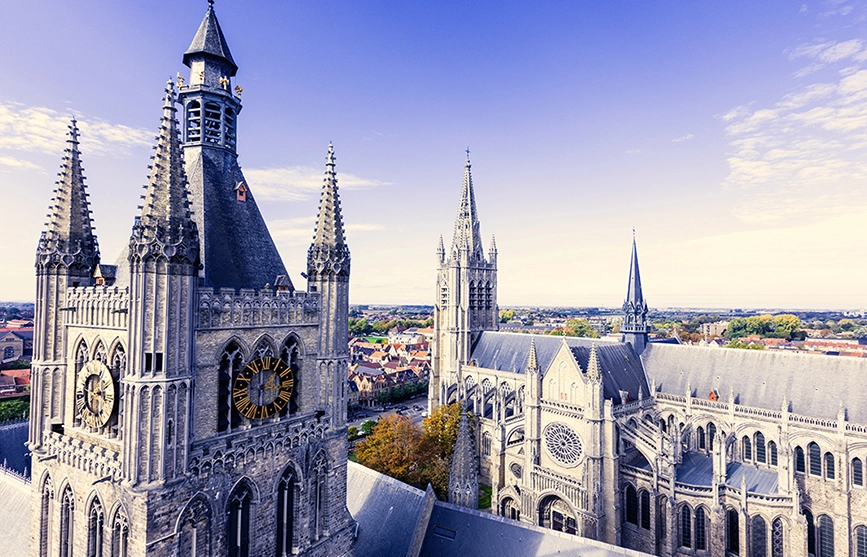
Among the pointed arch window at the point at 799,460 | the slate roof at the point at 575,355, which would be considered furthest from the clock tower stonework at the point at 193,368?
the pointed arch window at the point at 799,460

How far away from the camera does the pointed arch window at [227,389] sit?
1459 centimetres

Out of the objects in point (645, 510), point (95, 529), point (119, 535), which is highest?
point (119, 535)

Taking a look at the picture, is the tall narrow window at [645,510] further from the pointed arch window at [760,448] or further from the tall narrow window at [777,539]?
the pointed arch window at [760,448]

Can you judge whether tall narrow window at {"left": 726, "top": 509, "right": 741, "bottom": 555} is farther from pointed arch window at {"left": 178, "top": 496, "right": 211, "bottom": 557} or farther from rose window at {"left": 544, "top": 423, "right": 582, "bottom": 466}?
pointed arch window at {"left": 178, "top": 496, "right": 211, "bottom": 557}

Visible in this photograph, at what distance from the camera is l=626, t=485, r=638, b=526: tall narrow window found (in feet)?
124

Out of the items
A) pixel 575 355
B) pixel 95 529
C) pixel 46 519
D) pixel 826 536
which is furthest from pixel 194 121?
pixel 826 536

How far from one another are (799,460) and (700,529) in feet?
34.3

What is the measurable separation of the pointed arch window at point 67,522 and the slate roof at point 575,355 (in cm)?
3485

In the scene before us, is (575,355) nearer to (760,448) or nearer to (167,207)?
(760,448)

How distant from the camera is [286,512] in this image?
52.6ft

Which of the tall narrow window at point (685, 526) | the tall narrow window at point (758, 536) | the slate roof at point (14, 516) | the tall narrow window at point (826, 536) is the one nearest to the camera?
the slate roof at point (14, 516)

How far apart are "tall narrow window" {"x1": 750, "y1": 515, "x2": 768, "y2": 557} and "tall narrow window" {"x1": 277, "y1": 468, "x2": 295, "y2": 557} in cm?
3468

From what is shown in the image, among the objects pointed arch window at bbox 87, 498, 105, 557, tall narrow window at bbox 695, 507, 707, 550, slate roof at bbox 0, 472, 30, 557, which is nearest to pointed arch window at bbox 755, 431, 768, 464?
tall narrow window at bbox 695, 507, 707, 550

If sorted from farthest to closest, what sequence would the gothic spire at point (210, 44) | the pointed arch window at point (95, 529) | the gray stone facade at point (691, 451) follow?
the gray stone facade at point (691, 451) → the gothic spire at point (210, 44) → the pointed arch window at point (95, 529)
